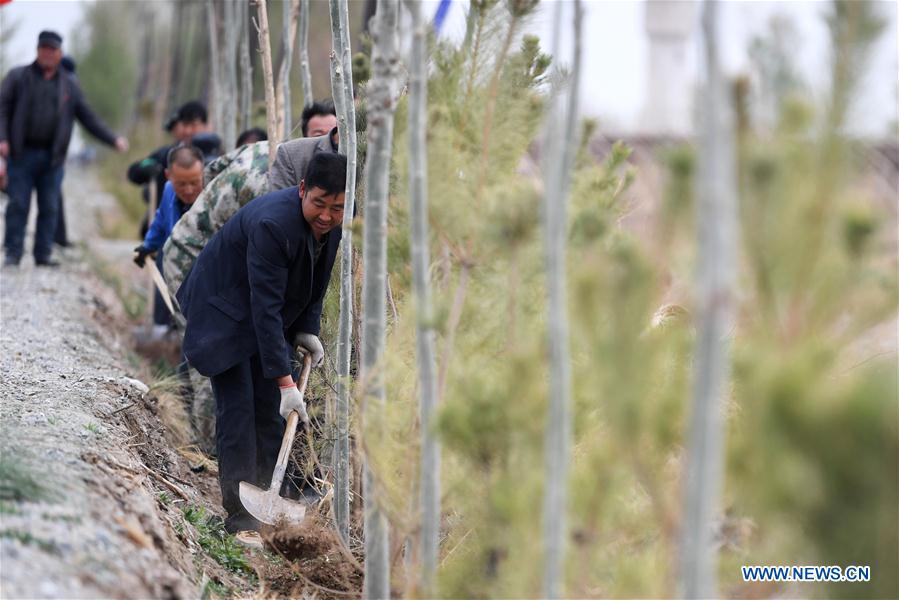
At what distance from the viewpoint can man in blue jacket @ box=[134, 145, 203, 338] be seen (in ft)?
20.6

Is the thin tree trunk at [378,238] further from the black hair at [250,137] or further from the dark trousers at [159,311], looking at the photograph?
the dark trousers at [159,311]

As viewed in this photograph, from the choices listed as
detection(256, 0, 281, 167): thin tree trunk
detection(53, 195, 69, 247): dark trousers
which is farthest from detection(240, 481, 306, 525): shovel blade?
detection(53, 195, 69, 247): dark trousers

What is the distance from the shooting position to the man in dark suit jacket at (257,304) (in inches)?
176

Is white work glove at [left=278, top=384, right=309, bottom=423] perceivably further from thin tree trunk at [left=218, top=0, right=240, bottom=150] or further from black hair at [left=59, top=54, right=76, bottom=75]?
black hair at [left=59, top=54, right=76, bottom=75]

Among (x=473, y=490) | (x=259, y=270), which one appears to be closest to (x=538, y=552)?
(x=473, y=490)

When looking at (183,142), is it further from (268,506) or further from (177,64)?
(177,64)

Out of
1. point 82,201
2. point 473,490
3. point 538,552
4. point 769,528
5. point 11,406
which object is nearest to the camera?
point 769,528

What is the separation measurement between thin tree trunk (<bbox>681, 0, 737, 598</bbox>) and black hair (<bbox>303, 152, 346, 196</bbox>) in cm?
236

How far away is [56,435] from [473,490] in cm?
190

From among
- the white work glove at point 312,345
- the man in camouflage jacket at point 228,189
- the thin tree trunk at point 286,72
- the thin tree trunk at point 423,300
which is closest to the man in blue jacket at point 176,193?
the man in camouflage jacket at point 228,189

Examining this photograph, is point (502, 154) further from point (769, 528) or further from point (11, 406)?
point (11, 406)

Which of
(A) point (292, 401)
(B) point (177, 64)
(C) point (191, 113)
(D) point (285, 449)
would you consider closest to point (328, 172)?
(A) point (292, 401)

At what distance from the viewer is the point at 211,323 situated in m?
4.81

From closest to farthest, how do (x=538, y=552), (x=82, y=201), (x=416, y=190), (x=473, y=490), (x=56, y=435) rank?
(x=538, y=552)
(x=416, y=190)
(x=473, y=490)
(x=56, y=435)
(x=82, y=201)
